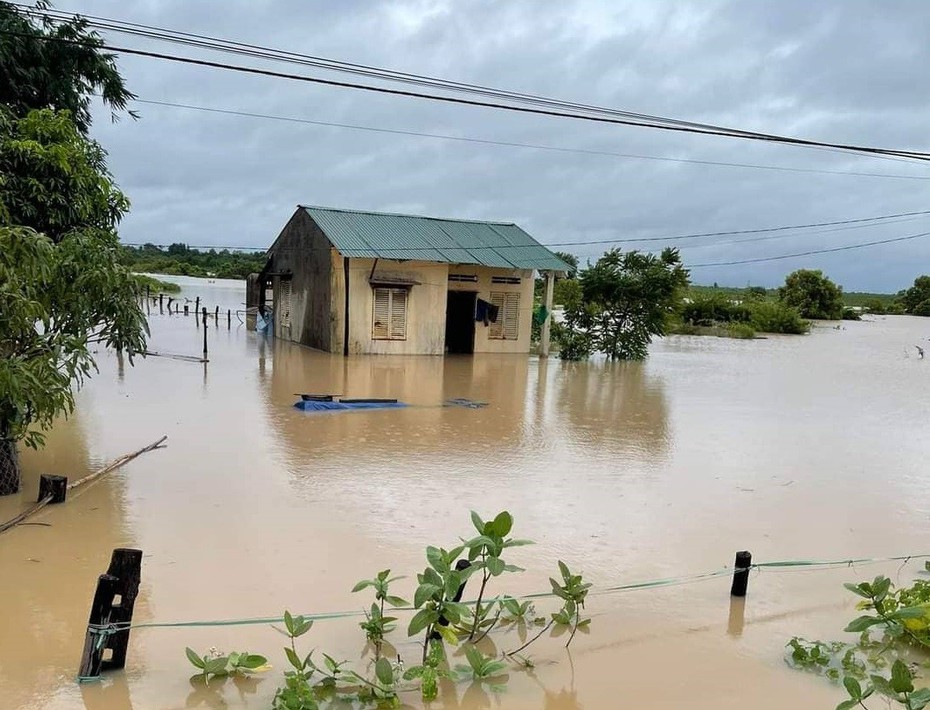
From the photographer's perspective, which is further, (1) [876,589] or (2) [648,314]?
(2) [648,314]

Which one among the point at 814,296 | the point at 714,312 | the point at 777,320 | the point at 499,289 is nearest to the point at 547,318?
the point at 499,289

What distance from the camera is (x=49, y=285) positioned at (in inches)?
265

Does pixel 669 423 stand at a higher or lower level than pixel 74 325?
lower

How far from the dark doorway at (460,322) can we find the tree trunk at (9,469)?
17.0m

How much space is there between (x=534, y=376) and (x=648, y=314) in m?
6.42

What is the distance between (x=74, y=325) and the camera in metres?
6.87

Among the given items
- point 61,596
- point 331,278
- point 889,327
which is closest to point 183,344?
point 331,278

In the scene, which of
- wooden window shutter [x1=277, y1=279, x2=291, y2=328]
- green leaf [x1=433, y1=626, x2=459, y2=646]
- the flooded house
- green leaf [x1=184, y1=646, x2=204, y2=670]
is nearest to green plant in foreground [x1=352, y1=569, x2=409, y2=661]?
green leaf [x1=433, y1=626, x2=459, y2=646]

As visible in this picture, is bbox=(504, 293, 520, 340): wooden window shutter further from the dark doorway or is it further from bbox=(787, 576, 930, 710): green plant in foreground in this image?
bbox=(787, 576, 930, 710): green plant in foreground

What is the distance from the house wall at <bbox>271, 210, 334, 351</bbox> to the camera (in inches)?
858

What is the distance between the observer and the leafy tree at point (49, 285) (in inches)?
237

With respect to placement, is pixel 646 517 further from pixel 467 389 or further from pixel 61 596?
pixel 467 389

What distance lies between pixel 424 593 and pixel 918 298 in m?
93.4

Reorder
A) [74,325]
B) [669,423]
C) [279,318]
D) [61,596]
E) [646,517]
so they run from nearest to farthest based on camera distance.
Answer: [61,596] < [74,325] < [646,517] < [669,423] < [279,318]
